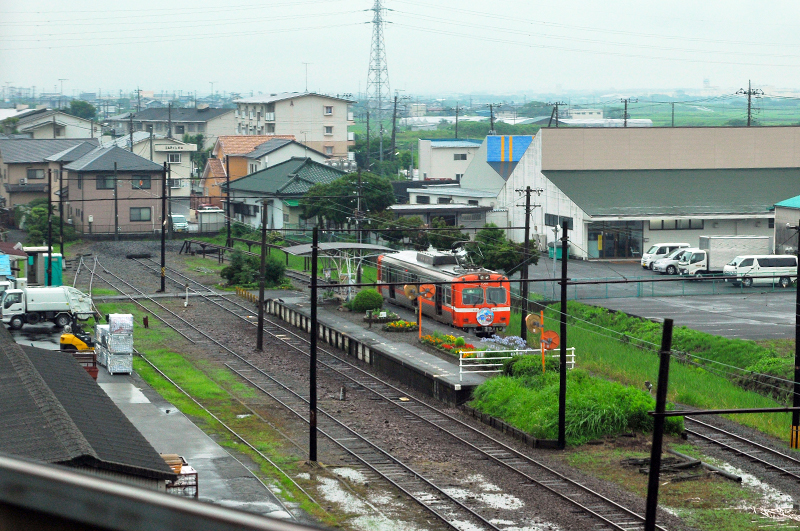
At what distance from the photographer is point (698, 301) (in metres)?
34.3

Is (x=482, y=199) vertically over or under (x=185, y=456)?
over

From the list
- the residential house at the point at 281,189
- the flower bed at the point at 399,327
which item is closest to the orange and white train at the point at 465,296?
the flower bed at the point at 399,327

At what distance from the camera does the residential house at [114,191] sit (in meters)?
54.1

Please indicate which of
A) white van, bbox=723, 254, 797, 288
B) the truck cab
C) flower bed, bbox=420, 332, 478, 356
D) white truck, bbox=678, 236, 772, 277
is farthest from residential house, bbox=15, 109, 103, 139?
flower bed, bbox=420, 332, 478, 356

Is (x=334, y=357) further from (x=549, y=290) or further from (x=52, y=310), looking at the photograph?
(x=549, y=290)

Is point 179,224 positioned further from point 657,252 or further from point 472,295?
point 472,295

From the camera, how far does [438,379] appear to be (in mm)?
22094

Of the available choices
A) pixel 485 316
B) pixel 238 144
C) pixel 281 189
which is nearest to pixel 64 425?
pixel 485 316

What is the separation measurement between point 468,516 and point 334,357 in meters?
13.8

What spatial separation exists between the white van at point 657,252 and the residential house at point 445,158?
33042 millimetres

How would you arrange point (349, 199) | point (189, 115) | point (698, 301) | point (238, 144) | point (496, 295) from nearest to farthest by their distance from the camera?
point (496, 295) < point (698, 301) < point (349, 199) < point (238, 144) < point (189, 115)

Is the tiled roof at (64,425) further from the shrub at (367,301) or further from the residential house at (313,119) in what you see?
the residential house at (313,119)

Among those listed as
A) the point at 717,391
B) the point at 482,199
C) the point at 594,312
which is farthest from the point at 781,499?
the point at 482,199

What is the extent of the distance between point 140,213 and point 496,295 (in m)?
32.6
